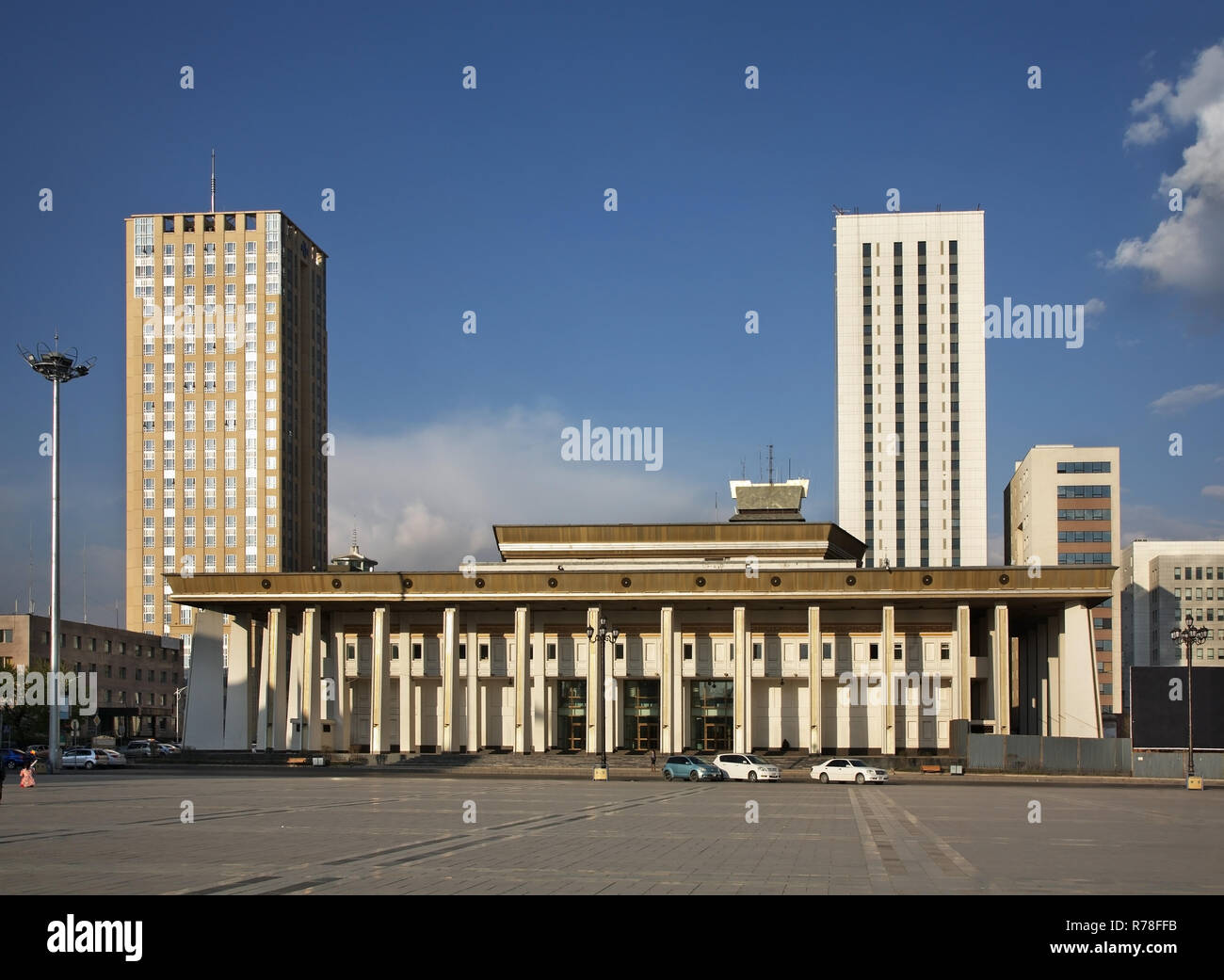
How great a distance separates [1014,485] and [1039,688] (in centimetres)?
6687

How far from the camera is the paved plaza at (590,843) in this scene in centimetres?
1684

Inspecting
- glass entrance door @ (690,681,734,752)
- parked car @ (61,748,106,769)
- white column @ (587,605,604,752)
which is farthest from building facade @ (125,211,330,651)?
glass entrance door @ (690,681,734,752)

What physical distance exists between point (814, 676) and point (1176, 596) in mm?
83694

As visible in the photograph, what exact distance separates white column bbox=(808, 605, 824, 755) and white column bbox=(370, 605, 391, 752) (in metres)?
27.1

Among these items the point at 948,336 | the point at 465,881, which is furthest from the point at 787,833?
the point at 948,336

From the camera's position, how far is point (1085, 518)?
12788cm

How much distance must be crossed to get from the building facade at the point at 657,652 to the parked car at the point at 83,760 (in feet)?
40.8

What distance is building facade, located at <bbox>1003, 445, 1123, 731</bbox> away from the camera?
126938 mm

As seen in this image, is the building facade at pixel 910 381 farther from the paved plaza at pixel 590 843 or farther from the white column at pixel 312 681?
the paved plaza at pixel 590 843

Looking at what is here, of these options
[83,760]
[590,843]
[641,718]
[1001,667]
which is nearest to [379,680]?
[641,718]

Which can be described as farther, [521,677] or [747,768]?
[521,677]

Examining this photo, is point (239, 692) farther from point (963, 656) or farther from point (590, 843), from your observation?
point (590, 843)

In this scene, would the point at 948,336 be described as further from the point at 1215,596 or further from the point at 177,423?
the point at 177,423
